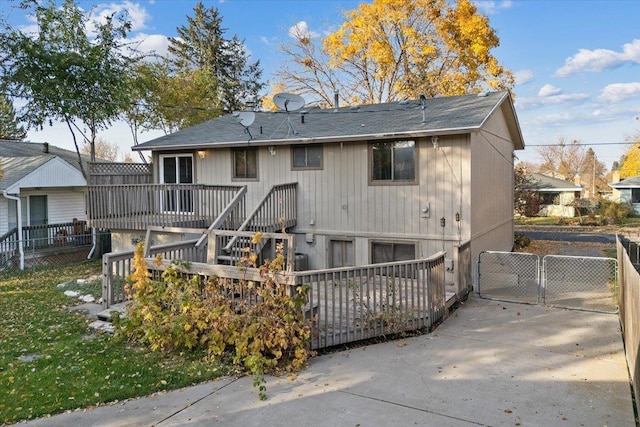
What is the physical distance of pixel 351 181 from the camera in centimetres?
1095

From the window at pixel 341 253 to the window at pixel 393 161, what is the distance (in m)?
1.77

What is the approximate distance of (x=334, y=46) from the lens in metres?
25.2

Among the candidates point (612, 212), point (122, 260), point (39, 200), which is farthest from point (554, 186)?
point (122, 260)

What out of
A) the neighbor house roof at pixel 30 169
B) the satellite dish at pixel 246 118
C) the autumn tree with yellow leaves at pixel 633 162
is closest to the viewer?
the satellite dish at pixel 246 118

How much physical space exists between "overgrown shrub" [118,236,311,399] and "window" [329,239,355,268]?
4969 millimetres

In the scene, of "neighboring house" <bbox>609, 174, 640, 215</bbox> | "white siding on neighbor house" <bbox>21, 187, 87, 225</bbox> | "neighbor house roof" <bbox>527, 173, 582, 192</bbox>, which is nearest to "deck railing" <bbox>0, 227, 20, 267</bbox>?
"white siding on neighbor house" <bbox>21, 187, 87, 225</bbox>

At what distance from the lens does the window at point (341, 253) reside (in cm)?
1112

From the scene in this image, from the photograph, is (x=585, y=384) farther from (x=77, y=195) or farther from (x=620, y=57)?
(x=620, y=57)

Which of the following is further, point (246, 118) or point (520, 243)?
point (520, 243)

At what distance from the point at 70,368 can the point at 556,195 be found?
39.5 meters

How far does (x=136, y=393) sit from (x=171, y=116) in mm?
24581

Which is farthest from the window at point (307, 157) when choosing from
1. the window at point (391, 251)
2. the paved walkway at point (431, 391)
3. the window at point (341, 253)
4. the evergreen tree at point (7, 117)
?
the evergreen tree at point (7, 117)

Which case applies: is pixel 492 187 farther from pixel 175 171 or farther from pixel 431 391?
pixel 175 171

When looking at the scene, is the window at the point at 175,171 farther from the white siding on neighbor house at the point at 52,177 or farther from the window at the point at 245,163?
the white siding on neighbor house at the point at 52,177
